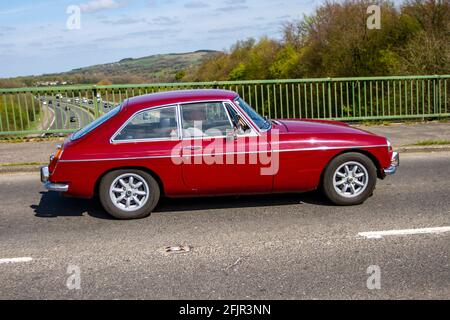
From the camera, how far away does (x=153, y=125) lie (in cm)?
586

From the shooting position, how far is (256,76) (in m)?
54.5

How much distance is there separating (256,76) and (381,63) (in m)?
26.3

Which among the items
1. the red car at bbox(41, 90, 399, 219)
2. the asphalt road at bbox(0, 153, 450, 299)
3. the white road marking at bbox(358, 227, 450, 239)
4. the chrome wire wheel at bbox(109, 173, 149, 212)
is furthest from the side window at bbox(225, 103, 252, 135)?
the white road marking at bbox(358, 227, 450, 239)

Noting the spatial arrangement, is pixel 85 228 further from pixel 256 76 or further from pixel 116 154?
pixel 256 76

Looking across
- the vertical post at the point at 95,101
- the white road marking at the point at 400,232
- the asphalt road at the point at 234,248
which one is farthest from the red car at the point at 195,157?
the vertical post at the point at 95,101

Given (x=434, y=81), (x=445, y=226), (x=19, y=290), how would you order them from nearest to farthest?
(x=19, y=290) < (x=445, y=226) < (x=434, y=81)

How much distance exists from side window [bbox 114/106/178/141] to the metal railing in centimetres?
610

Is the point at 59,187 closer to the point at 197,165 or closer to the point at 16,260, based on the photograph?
the point at 16,260

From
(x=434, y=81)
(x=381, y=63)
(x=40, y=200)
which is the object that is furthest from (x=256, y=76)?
(x=40, y=200)

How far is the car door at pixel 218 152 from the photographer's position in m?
5.72

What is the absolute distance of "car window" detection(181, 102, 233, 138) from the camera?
19.0ft

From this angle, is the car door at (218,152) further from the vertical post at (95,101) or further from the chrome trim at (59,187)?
the vertical post at (95,101)

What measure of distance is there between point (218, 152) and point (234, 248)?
1.37 metres
